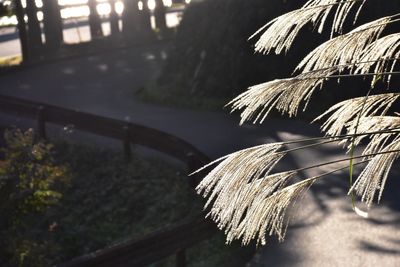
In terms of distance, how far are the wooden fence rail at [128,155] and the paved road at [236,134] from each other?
3.77ft

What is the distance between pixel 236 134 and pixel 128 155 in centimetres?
288

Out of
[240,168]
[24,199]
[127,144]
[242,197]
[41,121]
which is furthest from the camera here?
[41,121]

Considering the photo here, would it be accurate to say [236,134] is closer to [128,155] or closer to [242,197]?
[128,155]

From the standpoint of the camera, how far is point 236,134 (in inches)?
772

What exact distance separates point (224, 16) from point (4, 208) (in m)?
12.3

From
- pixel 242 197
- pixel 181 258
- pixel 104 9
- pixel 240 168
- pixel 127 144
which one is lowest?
pixel 104 9

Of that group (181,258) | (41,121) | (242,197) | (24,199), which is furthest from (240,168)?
(41,121)

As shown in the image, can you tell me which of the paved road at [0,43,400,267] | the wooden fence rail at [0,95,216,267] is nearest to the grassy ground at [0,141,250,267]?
the wooden fence rail at [0,95,216,267]

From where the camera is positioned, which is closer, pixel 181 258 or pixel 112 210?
pixel 181 258

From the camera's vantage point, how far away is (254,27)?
24062mm

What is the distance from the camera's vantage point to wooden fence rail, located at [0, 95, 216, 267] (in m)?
10.1

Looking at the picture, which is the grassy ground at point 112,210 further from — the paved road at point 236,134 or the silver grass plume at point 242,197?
the silver grass plume at point 242,197

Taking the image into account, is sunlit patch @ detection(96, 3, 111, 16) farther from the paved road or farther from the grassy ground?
the grassy ground

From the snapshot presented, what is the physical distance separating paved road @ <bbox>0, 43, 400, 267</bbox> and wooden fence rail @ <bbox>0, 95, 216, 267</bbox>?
1149mm
